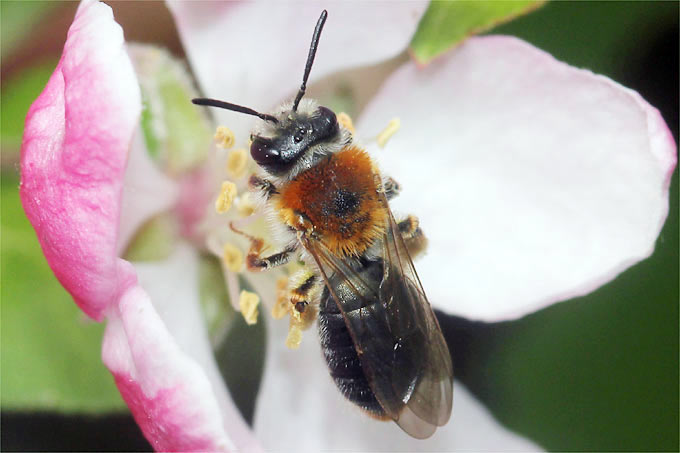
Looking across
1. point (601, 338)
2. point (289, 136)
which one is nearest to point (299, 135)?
point (289, 136)

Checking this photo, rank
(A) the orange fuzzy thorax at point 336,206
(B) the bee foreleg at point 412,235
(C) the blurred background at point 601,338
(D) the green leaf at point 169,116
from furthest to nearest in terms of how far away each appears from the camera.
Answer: (C) the blurred background at point 601,338 → (D) the green leaf at point 169,116 → (B) the bee foreleg at point 412,235 → (A) the orange fuzzy thorax at point 336,206

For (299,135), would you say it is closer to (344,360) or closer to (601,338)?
(344,360)

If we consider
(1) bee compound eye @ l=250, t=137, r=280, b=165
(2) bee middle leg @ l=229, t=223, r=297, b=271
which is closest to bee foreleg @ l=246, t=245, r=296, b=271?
(2) bee middle leg @ l=229, t=223, r=297, b=271

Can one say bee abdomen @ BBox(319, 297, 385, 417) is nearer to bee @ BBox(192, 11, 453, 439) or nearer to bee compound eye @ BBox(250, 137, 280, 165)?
bee @ BBox(192, 11, 453, 439)

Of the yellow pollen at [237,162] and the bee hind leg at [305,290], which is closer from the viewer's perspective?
the bee hind leg at [305,290]

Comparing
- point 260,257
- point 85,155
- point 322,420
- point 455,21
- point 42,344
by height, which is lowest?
point 322,420

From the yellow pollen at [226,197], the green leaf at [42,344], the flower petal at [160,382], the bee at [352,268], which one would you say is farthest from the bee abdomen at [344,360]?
the green leaf at [42,344]

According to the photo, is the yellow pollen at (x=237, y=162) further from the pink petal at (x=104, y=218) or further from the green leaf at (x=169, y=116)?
the pink petal at (x=104, y=218)
